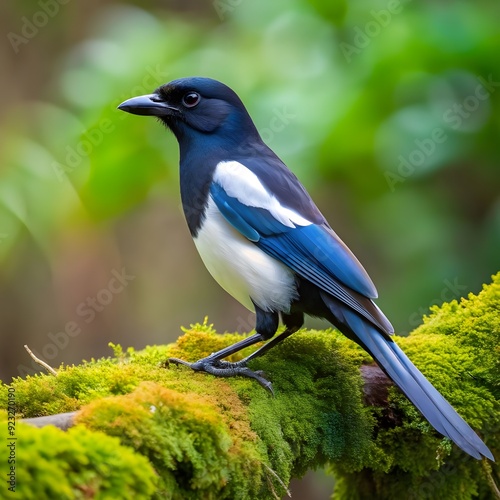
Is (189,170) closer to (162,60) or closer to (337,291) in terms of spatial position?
(337,291)

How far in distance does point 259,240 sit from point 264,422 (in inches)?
29.1

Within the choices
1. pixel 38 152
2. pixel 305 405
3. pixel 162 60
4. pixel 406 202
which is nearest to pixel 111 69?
pixel 162 60

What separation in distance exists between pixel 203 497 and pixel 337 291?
93cm

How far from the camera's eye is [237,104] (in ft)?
9.82

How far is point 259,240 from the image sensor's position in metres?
2.67

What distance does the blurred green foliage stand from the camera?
12.0ft
